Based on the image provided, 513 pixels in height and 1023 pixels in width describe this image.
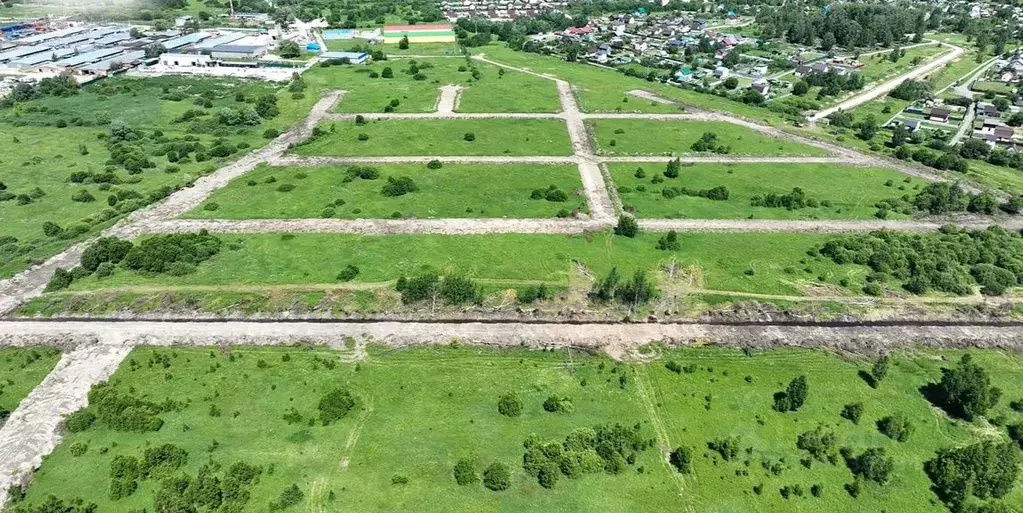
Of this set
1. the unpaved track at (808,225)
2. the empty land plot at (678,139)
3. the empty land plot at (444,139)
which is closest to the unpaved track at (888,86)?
the empty land plot at (678,139)

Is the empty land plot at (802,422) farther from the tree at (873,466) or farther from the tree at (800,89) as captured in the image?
the tree at (800,89)

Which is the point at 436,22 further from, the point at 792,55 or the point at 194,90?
the point at 792,55

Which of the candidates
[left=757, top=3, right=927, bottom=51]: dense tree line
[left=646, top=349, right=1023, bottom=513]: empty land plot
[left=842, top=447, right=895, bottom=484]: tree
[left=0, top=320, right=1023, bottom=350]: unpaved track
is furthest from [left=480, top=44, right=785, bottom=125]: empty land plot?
[left=842, top=447, right=895, bottom=484]: tree

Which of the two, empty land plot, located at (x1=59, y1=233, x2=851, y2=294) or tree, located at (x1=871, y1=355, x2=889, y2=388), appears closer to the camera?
tree, located at (x1=871, y1=355, x2=889, y2=388)

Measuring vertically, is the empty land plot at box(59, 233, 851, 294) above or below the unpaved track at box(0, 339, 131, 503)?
above

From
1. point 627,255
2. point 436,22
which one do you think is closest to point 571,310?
point 627,255

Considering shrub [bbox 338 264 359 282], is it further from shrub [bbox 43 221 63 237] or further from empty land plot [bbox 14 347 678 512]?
shrub [bbox 43 221 63 237]

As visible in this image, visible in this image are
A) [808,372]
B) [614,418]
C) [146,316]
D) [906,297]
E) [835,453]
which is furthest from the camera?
[906,297]
